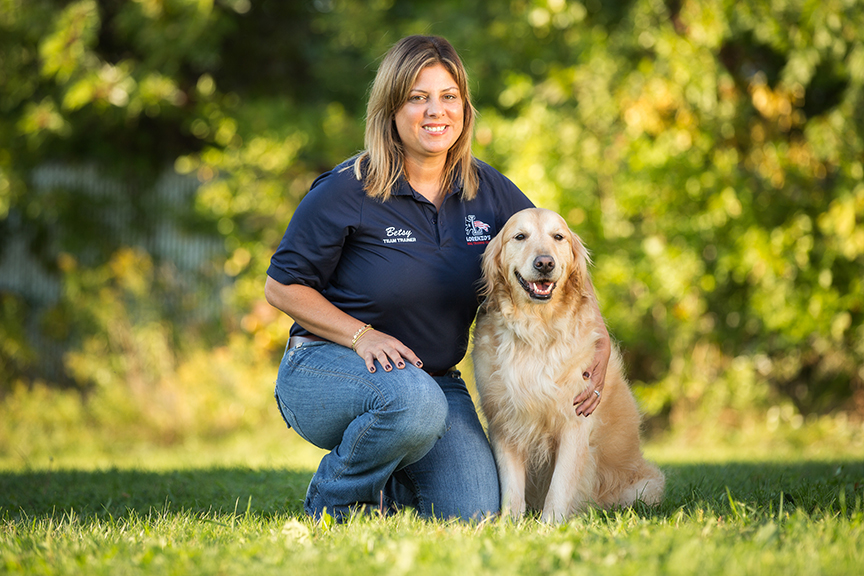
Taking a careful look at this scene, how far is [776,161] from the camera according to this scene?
6.25m

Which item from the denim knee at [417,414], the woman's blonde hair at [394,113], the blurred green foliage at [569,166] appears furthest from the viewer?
the blurred green foliage at [569,166]

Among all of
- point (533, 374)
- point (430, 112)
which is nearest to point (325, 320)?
point (533, 374)

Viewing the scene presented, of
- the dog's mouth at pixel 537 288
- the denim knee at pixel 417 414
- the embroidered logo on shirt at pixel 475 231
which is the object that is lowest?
the denim knee at pixel 417 414

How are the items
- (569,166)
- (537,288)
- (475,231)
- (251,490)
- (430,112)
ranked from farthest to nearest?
(569,166) → (251,490) → (475,231) → (430,112) → (537,288)

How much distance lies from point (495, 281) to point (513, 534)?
1.12 metres

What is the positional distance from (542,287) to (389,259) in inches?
24.6

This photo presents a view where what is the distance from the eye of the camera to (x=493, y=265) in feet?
10.2

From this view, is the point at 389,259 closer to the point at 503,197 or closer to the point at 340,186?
the point at 340,186

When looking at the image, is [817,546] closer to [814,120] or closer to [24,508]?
[24,508]

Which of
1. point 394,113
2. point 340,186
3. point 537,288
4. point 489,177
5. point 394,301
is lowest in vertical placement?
point 394,301

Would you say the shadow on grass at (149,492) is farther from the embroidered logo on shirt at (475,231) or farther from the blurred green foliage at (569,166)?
the blurred green foliage at (569,166)

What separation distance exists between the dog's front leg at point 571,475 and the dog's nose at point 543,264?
2.02 feet

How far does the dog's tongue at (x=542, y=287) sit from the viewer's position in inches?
118

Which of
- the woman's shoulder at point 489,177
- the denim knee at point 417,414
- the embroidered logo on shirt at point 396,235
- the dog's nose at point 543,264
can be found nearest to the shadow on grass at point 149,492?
the denim knee at point 417,414
